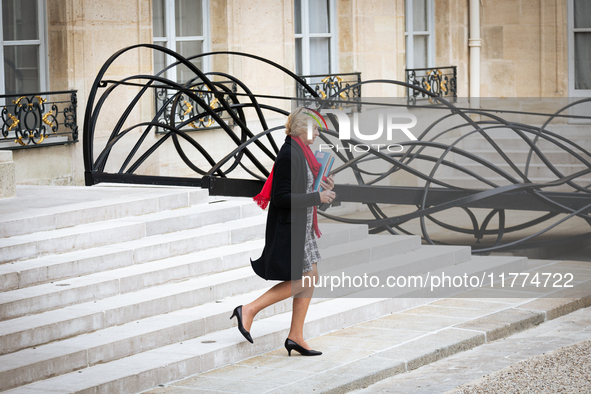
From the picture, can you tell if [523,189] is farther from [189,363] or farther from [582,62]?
[582,62]

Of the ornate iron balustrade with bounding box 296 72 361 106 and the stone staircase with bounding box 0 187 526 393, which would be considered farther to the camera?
the ornate iron balustrade with bounding box 296 72 361 106

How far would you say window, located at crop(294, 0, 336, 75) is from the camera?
1222 cm

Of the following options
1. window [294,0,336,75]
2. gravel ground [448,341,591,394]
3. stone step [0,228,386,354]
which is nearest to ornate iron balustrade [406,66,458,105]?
window [294,0,336,75]

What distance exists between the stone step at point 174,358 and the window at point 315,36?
6.60 metres

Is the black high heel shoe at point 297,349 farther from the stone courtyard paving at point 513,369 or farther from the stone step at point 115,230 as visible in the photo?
the stone step at point 115,230

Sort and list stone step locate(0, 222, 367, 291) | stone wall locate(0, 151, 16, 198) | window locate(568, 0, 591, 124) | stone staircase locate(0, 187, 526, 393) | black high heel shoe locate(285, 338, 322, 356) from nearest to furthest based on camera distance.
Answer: stone staircase locate(0, 187, 526, 393)
black high heel shoe locate(285, 338, 322, 356)
stone step locate(0, 222, 367, 291)
stone wall locate(0, 151, 16, 198)
window locate(568, 0, 591, 124)

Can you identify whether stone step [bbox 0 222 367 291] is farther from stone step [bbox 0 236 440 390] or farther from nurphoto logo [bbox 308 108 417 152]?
nurphoto logo [bbox 308 108 417 152]

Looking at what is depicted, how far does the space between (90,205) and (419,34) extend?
30.0ft

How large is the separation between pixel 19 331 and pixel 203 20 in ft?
21.9

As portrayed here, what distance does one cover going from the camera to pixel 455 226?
32.1ft

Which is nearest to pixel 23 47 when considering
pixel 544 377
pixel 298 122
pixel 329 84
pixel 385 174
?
pixel 385 174

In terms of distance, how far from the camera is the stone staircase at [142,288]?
15.4ft

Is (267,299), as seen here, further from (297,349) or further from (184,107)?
A: (184,107)

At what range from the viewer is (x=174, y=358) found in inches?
191
